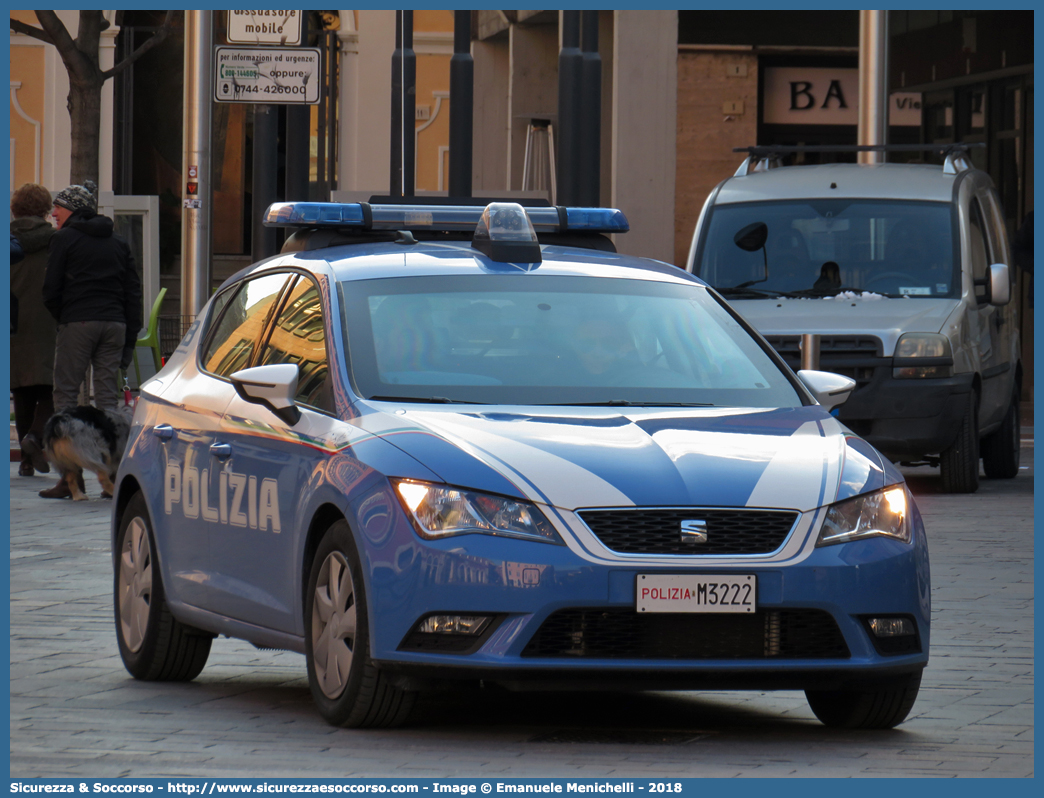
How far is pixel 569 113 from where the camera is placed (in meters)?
23.1

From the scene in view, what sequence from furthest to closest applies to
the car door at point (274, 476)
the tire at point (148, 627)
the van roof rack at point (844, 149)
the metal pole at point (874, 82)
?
the metal pole at point (874, 82) → the van roof rack at point (844, 149) → the tire at point (148, 627) → the car door at point (274, 476)

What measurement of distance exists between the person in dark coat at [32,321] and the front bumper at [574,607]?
387 inches

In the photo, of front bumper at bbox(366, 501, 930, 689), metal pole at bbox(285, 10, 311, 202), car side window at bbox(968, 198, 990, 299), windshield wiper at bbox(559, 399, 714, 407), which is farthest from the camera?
metal pole at bbox(285, 10, 311, 202)

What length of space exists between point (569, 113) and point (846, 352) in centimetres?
895

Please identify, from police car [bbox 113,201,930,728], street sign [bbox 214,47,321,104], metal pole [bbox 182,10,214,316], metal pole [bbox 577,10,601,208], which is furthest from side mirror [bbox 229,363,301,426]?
metal pole [bbox 577,10,601,208]

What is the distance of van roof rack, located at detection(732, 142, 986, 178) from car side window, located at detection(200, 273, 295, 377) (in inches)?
327

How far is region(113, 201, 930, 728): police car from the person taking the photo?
19.5 feet

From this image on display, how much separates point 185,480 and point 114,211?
14510 mm

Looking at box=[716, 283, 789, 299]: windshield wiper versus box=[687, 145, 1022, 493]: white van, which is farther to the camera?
box=[716, 283, 789, 299]: windshield wiper

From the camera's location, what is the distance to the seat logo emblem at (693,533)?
234 inches

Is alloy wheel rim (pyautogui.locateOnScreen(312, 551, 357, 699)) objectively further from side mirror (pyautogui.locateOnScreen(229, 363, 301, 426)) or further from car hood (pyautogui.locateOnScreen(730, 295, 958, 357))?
car hood (pyautogui.locateOnScreen(730, 295, 958, 357))

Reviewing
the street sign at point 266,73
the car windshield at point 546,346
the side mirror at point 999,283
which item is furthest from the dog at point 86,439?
the car windshield at point 546,346

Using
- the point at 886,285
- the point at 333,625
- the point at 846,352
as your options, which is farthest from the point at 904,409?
the point at 333,625

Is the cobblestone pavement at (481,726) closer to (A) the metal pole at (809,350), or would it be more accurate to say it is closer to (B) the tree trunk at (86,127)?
(A) the metal pole at (809,350)
